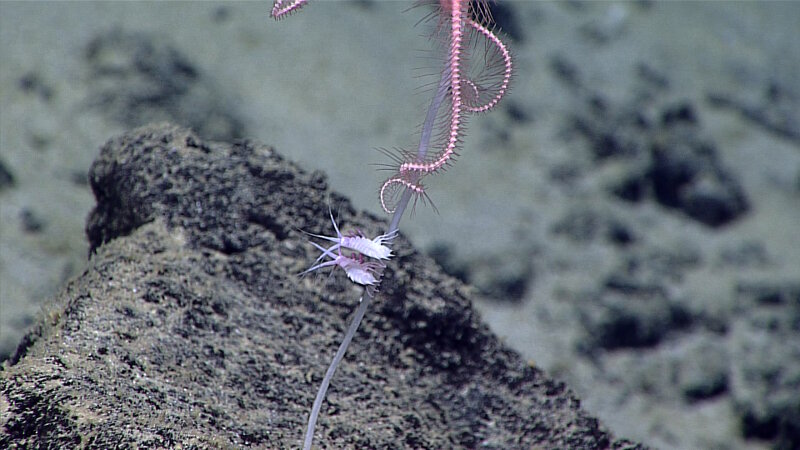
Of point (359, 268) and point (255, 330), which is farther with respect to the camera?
point (255, 330)

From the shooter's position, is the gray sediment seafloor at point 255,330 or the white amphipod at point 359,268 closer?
the white amphipod at point 359,268

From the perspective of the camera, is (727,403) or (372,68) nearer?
(727,403)

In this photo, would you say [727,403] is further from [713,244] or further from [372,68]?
[372,68]

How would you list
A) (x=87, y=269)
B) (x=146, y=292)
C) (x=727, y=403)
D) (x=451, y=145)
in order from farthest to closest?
(x=727, y=403)
(x=87, y=269)
(x=146, y=292)
(x=451, y=145)

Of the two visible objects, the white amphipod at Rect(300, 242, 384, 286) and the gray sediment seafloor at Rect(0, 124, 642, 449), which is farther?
the gray sediment seafloor at Rect(0, 124, 642, 449)

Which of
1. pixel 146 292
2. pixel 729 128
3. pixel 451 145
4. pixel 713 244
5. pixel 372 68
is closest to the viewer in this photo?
pixel 451 145

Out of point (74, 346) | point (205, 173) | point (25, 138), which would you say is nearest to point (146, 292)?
point (74, 346)

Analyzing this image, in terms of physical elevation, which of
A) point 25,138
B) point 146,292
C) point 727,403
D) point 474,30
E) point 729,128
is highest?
point 729,128

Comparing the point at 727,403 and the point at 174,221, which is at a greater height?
the point at 727,403
